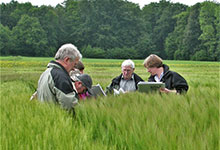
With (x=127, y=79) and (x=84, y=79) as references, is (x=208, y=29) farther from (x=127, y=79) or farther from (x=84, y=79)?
(x=84, y=79)

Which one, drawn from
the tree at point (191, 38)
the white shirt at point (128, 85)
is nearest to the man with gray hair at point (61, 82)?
the white shirt at point (128, 85)

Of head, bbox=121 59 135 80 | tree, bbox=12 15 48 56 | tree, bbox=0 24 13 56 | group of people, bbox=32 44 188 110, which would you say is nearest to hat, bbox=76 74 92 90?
group of people, bbox=32 44 188 110

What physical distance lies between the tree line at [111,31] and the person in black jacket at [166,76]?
164 feet

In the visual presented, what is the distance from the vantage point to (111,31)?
207 ft

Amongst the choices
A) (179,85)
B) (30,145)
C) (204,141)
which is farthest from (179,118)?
(179,85)

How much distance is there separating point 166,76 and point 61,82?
2.41 m

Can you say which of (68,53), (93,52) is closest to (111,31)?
(93,52)

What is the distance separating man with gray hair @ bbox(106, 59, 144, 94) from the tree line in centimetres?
4950

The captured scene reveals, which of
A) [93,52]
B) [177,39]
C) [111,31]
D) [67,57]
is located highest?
[111,31]

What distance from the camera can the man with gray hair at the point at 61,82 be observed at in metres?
3.46

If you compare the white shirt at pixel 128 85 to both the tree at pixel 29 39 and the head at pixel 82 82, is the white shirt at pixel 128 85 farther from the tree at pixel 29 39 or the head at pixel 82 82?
the tree at pixel 29 39

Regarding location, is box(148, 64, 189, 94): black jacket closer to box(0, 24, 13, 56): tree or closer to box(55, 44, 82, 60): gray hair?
box(55, 44, 82, 60): gray hair

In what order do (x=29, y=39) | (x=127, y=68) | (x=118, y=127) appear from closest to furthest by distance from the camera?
(x=118, y=127), (x=127, y=68), (x=29, y=39)

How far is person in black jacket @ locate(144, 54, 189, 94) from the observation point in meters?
4.99
